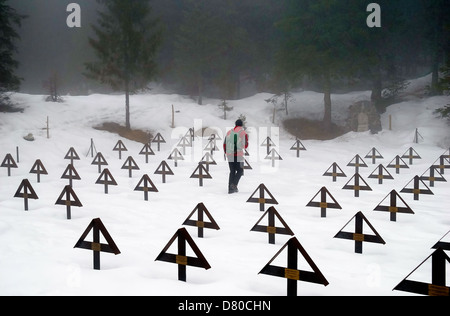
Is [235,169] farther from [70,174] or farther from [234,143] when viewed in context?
[70,174]

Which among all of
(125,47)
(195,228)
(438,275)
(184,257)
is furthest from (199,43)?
(438,275)

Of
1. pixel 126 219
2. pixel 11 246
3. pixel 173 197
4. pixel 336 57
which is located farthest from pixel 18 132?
pixel 336 57

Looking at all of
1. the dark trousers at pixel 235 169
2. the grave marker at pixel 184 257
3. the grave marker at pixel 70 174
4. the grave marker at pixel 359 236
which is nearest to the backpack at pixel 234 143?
the dark trousers at pixel 235 169

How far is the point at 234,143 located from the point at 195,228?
434cm

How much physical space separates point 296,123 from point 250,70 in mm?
12919

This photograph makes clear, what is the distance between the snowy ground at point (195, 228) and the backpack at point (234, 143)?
4.74 ft

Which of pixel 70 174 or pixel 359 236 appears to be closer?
pixel 359 236

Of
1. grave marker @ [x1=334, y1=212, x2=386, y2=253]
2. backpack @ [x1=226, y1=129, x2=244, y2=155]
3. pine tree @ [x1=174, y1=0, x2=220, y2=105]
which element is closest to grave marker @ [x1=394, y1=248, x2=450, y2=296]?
grave marker @ [x1=334, y1=212, x2=386, y2=253]

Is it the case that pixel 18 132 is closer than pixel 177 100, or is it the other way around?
pixel 18 132

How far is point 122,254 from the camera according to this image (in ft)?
24.8

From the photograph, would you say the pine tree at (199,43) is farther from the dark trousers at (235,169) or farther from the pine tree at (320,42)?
the dark trousers at (235,169)

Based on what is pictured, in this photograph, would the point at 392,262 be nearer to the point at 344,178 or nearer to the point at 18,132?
the point at 344,178

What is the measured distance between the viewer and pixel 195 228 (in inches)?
383

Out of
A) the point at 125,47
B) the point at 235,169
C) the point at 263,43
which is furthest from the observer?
the point at 263,43
